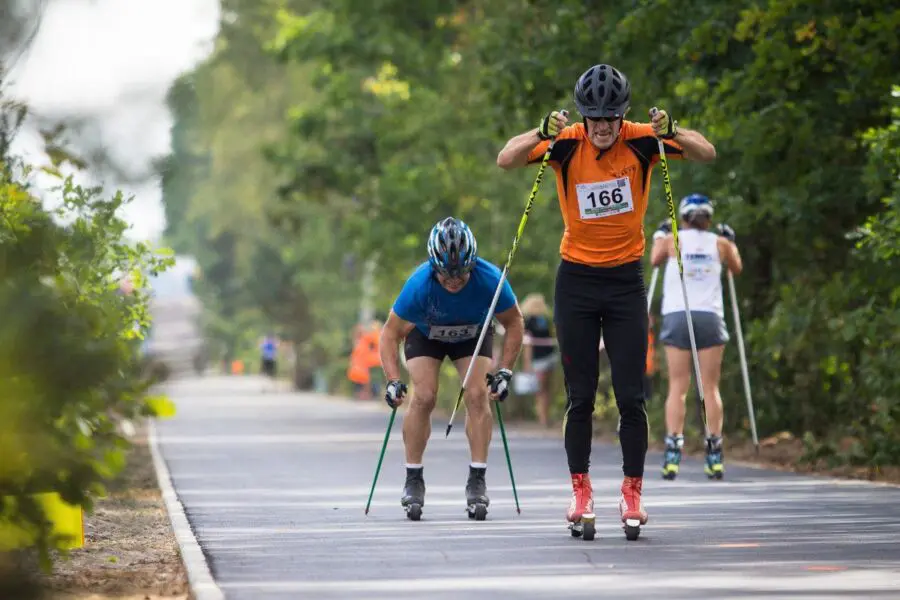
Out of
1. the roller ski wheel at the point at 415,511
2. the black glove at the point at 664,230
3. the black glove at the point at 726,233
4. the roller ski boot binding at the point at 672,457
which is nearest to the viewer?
the roller ski wheel at the point at 415,511

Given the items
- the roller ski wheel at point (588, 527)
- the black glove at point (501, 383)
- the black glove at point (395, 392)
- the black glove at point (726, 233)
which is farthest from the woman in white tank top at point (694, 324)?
the roller ski wheel at point (588, 527)

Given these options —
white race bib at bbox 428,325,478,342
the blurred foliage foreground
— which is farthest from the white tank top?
the blurred foliage foreground

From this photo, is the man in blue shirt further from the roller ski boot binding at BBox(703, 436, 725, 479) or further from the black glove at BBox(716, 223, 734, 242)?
the black glove at BBox(716, 223, 734, 242)

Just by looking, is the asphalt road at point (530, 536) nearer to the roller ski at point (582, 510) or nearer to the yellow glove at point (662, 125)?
the roller ski at point (582, 510)

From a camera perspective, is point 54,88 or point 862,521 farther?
point 862,521

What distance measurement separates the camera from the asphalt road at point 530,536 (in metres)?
9.23

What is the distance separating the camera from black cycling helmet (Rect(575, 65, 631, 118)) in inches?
429

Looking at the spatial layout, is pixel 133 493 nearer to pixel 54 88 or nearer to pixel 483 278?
pixel 483 278

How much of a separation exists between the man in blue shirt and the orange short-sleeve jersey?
4.45ft

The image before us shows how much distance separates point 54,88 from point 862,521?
16.2 feet

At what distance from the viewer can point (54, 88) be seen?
403 inches

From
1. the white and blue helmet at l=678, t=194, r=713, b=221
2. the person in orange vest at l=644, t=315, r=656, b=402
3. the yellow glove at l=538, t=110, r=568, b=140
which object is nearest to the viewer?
the yellow glove at l=538, t=110, r=568, b=140

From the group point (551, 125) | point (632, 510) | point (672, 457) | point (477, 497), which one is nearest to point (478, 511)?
point (477, 497)

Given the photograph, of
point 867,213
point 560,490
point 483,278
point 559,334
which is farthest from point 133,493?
point 867,213
